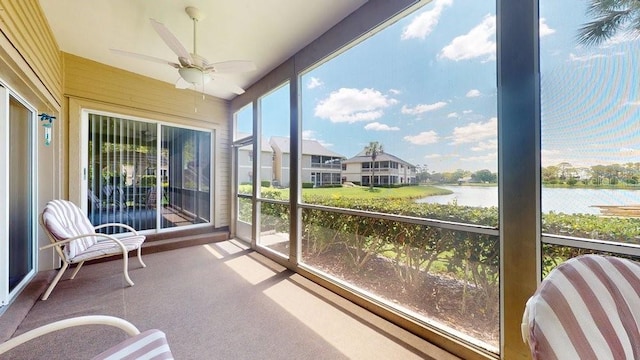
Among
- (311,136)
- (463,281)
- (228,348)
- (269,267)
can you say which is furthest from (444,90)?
(269,267)

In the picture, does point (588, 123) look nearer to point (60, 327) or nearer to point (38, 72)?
point (60, 327)

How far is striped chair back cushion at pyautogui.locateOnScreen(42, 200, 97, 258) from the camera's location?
2583 mm

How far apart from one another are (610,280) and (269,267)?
3.37m

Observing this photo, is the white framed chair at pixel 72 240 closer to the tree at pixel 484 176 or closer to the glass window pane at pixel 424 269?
the glass window pane at pixel 424 269

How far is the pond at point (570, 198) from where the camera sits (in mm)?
1321

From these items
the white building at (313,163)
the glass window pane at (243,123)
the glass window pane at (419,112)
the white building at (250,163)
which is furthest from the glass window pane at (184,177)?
the glass window pane at (419,112)

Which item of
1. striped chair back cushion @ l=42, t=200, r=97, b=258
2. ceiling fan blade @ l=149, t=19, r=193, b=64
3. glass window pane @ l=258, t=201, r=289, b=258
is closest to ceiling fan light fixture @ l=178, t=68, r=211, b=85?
ceiling fan blade @ l=149, t=19, r=193, b=64

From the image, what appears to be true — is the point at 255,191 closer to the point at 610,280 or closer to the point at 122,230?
the point at 122,230

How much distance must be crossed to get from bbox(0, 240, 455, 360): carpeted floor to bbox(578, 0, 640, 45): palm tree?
2.25 m

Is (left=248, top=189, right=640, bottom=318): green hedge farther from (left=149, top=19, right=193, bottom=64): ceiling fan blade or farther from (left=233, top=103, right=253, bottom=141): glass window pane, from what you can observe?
(left=233, top=103, right=253, bottom=141): glass window pane

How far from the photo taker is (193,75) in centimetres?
272

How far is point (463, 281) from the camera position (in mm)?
1900

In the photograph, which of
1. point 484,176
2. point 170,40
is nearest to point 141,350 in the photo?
point 484,176

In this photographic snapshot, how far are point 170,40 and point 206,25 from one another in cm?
82
